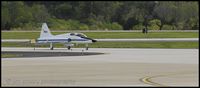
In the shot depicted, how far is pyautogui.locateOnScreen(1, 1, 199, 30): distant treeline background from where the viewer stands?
95500 mm

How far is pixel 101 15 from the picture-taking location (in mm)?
107500

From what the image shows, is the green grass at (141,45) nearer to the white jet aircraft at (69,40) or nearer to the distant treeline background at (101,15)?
the white jet aircraft at (69,40)

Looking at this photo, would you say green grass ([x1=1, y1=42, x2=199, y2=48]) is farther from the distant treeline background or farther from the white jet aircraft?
the distant treeline background

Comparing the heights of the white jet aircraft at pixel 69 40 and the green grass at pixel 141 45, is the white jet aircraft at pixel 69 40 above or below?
above

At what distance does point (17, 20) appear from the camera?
322 feet

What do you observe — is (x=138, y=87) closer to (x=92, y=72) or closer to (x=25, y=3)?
(x=92, y=72)

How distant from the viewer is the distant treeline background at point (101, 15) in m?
95.5

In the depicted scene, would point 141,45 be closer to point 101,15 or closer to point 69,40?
point 69,40

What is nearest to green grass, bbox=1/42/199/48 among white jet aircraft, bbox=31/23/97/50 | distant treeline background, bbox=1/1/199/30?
white jet aircraft, bbox=31/23/97/50

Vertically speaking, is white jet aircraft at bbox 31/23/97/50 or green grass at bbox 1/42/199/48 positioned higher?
white jet aircraft at bbox 31/23/97/50

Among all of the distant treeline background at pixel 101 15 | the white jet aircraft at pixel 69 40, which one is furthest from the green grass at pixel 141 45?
the distant treeline background at pixel 101 15

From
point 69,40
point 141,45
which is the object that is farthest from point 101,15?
point 69,40

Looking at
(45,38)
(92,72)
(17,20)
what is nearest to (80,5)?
(17,20)

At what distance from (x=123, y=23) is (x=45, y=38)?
56247 millimetres
